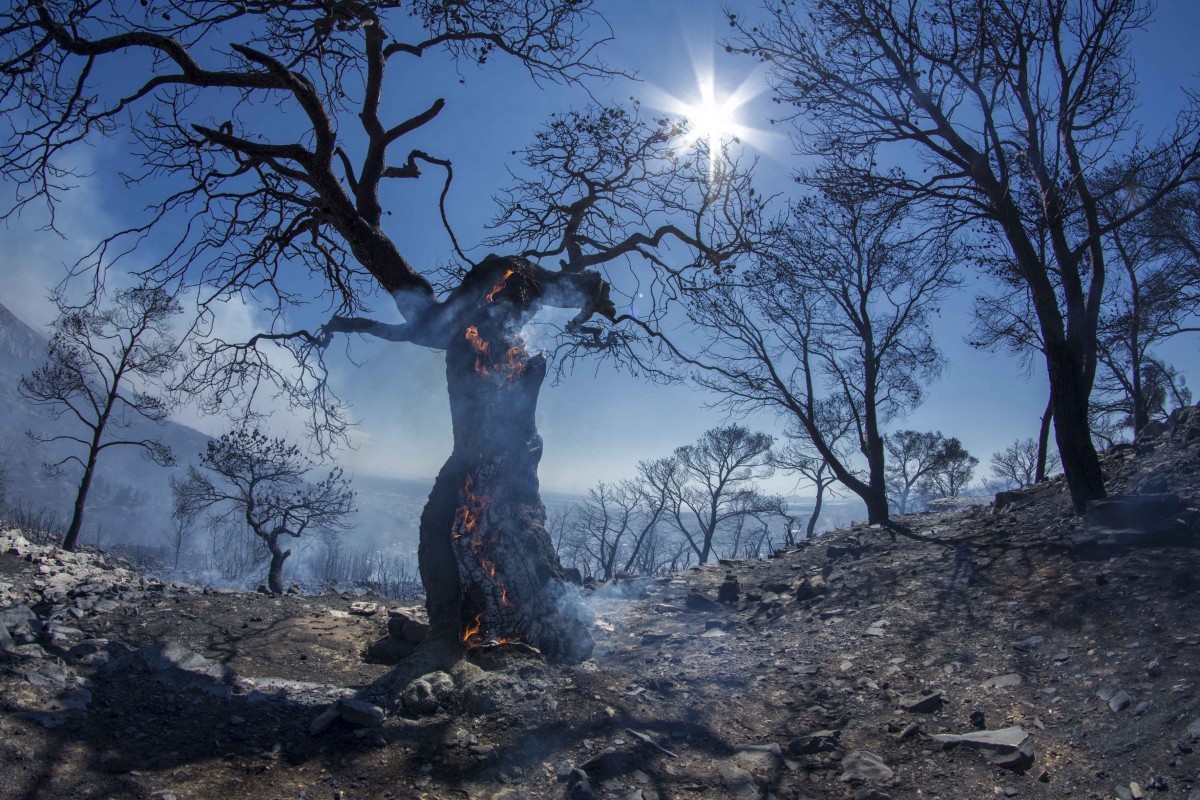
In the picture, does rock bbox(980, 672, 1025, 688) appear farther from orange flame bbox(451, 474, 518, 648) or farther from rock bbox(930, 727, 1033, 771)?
orange flame bbox(451, 474, 518, 648)

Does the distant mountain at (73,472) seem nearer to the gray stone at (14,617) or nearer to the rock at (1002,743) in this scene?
the gray stone at (14,617)

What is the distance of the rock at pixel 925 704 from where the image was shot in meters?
3.76

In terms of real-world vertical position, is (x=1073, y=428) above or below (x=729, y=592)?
above

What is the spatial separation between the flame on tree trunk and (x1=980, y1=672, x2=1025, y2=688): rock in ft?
10.7

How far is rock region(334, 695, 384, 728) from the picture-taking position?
3.73 meters

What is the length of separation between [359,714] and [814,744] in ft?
9.58

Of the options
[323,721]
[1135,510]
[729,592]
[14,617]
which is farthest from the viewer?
[729,592]

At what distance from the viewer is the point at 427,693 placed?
162 inches

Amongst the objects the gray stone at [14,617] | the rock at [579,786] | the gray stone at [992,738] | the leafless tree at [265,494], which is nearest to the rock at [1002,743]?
the gray stone at [992,738]

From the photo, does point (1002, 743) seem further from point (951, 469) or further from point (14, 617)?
point (951, 469)

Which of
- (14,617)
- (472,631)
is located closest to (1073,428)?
(472,631)

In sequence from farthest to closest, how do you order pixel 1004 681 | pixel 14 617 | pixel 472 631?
pixel 472 631
pixel 14 617
pixel 1004 681

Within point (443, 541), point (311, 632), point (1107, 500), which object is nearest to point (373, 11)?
point (443, 541)

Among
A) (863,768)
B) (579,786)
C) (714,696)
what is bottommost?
(579,786)
